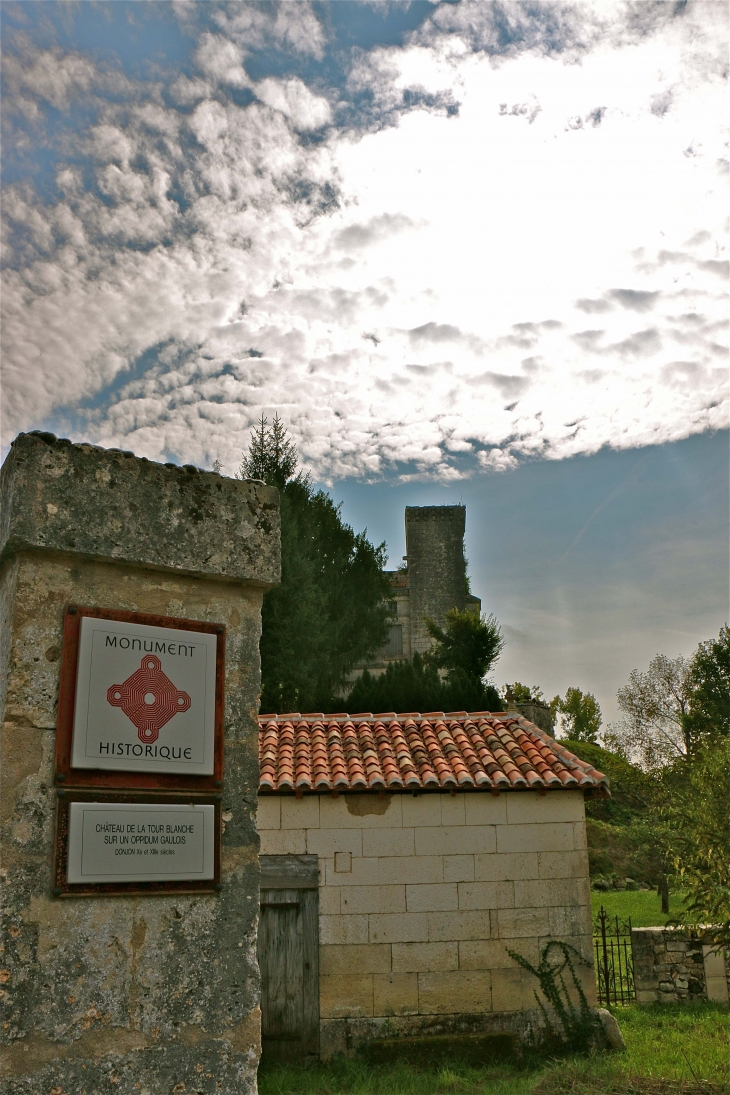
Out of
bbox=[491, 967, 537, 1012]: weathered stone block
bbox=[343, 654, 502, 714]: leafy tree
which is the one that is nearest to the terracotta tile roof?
bbox=[491, 967, 537, 1012]: weathered stone block

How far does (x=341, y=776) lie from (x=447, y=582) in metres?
29.4

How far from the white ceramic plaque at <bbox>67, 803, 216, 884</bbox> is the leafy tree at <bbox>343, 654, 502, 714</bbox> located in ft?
66.2

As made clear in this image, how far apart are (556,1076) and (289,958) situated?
3151 millimetres

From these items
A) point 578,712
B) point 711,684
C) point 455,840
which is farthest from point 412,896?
point 578,712

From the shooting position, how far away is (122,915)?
254 cm

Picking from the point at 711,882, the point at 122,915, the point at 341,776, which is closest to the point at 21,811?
the point at 122,915

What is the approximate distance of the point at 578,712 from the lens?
166 feet

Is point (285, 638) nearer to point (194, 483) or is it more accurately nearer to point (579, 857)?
point (579, 857)

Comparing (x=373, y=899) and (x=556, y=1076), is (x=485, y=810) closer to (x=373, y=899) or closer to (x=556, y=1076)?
(x=373, y=899)

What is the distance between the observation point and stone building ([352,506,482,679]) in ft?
126

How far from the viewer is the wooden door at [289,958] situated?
30.9 feet

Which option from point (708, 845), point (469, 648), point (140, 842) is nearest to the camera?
point (140, 842)

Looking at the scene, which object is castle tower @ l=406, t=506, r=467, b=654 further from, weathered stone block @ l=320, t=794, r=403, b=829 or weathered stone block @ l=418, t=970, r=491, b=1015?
weathered stone block @ l=418, t=970, r=491, b=1015

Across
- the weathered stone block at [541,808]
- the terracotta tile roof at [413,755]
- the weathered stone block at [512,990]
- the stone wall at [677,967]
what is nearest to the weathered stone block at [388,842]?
the terracotta tile roof at [413,755]
